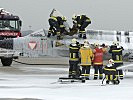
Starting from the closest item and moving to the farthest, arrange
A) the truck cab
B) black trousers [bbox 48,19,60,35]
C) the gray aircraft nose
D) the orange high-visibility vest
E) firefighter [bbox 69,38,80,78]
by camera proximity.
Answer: firefighter [bbox 69,38,80,78] → the orange high-visibility vest → black trousers [bbox 48,19,60,35] → the gray aircraft nose → the truck cab

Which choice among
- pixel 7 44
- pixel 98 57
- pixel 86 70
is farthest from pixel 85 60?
pixel 7 44

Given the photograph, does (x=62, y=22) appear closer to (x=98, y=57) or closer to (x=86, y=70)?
(x=98, y=57)

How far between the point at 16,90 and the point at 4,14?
1853 cm

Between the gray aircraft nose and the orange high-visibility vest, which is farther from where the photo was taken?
the gray aircraft nose

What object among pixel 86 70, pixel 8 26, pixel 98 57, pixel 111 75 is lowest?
pixel 111 75

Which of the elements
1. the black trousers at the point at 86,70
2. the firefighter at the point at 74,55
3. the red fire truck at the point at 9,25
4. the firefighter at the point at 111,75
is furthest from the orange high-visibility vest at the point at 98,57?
the red fire truck at the point at 9,25

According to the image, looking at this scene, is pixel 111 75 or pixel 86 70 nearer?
pixel 111 75

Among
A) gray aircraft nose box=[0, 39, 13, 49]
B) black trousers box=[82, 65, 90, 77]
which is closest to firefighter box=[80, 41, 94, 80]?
black trousers box=[82, 65, 90, 77]

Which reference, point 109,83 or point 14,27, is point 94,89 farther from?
point 14,27

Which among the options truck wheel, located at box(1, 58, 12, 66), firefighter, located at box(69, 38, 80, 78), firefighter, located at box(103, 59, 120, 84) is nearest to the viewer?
firefighter, located at box(103, 59, 120, 84)

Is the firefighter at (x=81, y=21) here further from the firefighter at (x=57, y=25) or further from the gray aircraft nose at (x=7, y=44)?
the gray aircraft nose at (x=7, y=44)

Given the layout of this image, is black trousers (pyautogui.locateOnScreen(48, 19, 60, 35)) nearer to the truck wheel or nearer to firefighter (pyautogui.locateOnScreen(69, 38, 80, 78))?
firefighter (pyautogui.locateOnScreen(69, 38, 80, 78))

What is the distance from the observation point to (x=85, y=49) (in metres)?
17.0

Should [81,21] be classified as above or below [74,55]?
above
